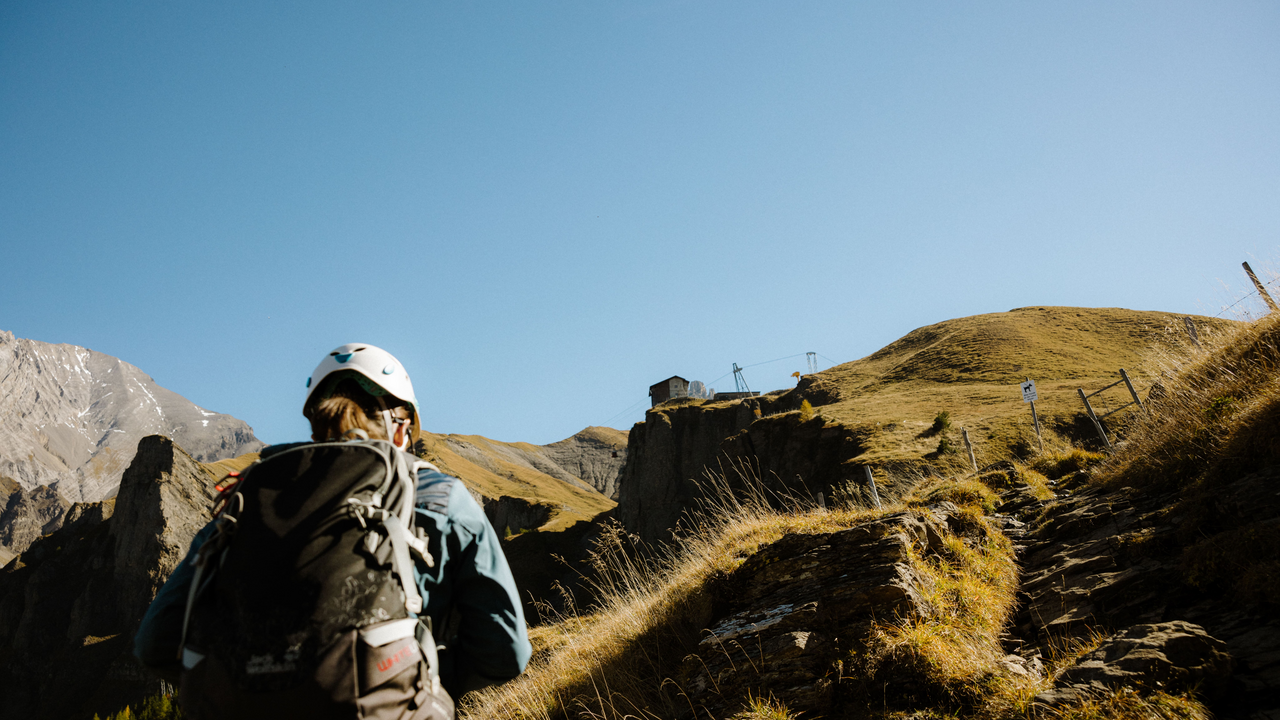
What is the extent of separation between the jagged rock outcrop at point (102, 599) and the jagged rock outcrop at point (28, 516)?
14244 cm

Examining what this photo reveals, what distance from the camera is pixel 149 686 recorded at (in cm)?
5334

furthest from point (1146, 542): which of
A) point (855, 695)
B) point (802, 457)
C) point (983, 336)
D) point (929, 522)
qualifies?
point (983, 336)

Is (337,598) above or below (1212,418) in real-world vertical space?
above

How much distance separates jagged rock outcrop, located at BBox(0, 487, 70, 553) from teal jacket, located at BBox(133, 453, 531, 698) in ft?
778

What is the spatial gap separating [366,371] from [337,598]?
1158 mm

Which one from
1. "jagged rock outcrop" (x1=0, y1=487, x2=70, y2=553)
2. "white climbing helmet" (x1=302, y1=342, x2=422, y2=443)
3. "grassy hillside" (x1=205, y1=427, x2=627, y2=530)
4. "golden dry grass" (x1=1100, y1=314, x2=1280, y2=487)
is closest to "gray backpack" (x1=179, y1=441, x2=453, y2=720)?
"white climbing helmet" (x1=302, y1=342, x2=422, y2=443)

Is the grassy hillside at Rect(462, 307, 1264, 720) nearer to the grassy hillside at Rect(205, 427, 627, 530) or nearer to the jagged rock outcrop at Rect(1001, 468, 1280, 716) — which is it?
the jagged rock outcrop at Rect(1001, 468, 1280, 716)

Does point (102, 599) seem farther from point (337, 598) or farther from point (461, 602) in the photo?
point (337, 598)

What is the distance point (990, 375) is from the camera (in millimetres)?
50375

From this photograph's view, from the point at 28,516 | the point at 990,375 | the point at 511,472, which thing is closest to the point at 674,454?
the point at 990,375

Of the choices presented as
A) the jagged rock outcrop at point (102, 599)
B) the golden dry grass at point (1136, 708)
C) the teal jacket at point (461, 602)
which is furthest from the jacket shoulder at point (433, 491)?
the jagged rock outcrop at point (102, 599)

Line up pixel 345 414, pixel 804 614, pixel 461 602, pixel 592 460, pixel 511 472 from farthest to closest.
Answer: pixel 592 460 → pixel 511 472 → pixel 804 614 → pixel 345 414 → pixel 461 602

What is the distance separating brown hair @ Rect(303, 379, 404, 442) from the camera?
2.20 metres

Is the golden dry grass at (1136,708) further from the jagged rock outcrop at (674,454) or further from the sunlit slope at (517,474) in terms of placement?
the sunlit slope at (517,474)
